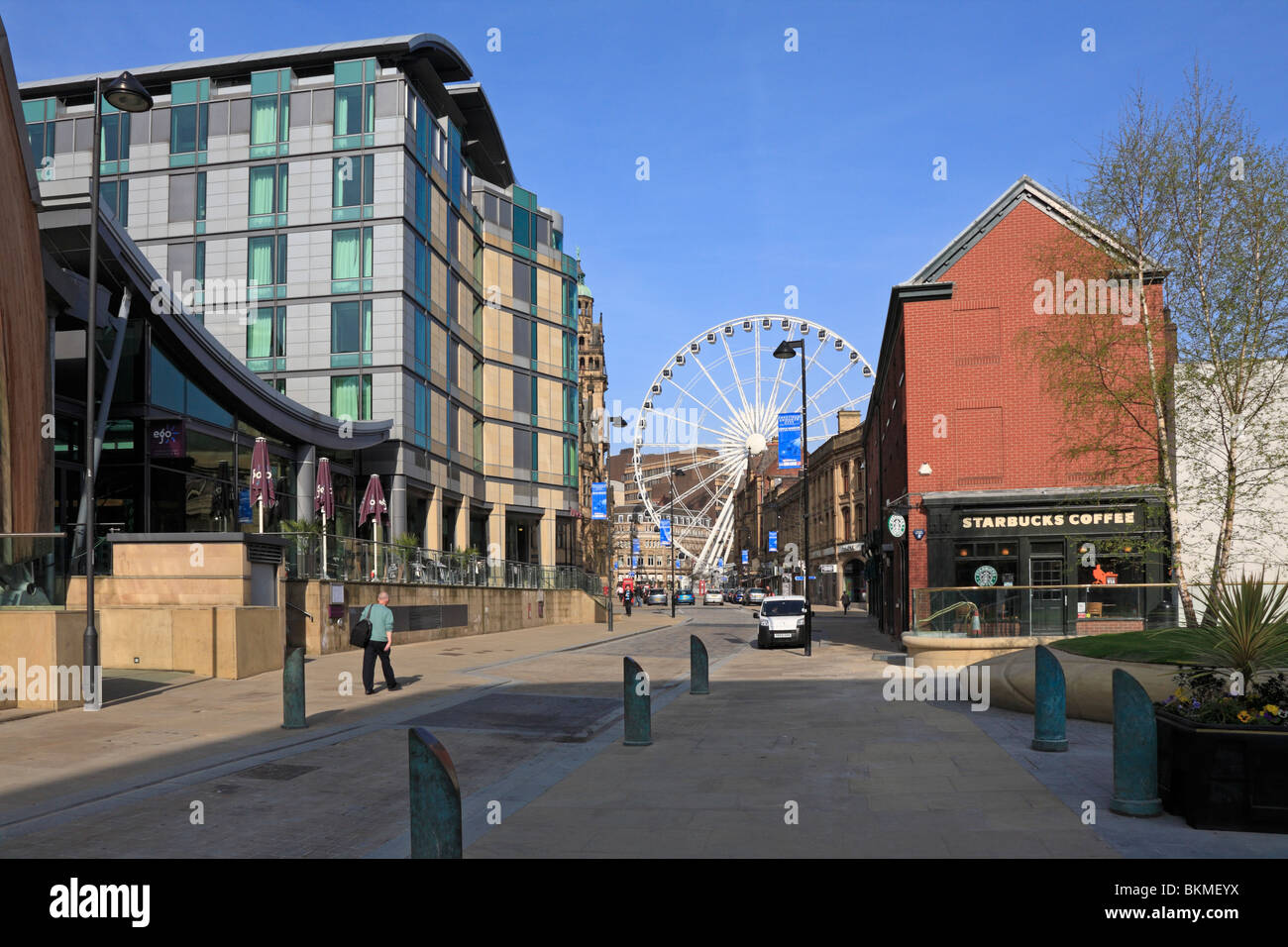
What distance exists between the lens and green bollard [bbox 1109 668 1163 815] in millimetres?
8930

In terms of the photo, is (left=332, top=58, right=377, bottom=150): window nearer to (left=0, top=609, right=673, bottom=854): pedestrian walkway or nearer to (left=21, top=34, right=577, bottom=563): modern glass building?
(left=21, top=34, right=577, bottom=563): modern glass building

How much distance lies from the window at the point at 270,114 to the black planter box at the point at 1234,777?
1736 inches

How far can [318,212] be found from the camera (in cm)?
4459

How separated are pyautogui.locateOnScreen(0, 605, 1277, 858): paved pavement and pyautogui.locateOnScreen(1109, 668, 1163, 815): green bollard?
46 cm

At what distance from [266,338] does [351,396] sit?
467 centimetres

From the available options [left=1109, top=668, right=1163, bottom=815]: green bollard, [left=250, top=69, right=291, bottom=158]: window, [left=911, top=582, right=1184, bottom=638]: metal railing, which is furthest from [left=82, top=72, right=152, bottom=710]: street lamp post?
[left=250, top=69, right=291, bottom=158]: window

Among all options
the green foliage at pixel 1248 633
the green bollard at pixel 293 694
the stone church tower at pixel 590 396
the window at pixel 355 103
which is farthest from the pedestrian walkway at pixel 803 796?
the stone church tower at pixel 590 396

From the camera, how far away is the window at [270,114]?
4500 cm

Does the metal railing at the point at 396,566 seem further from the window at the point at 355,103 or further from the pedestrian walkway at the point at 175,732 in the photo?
the window at the point at 355,103

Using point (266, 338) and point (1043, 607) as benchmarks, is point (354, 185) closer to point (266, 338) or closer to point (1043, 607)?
point (266, 338)
